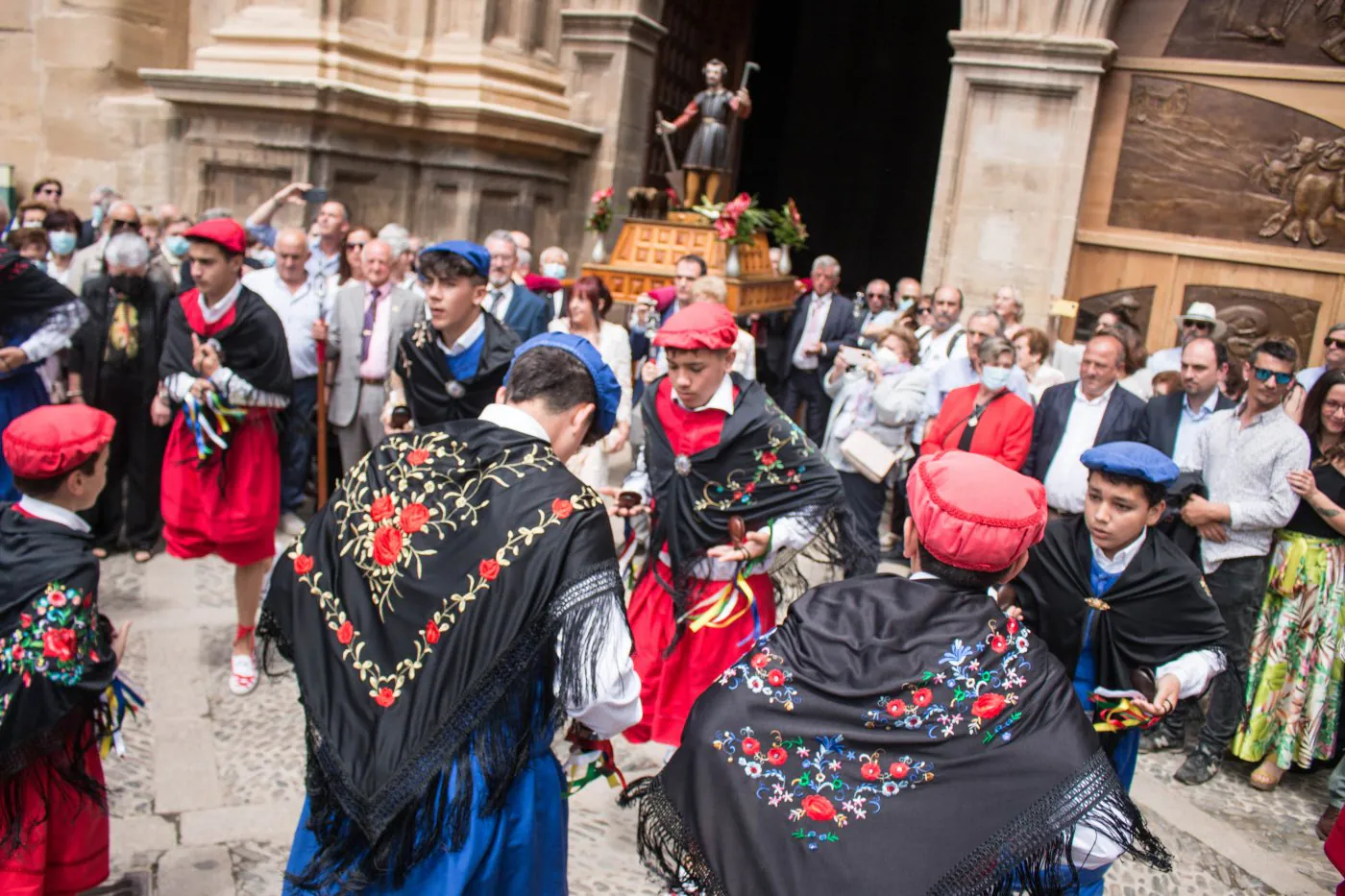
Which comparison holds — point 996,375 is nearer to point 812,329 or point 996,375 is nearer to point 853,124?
point 812,329

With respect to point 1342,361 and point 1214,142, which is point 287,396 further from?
point 1214,142

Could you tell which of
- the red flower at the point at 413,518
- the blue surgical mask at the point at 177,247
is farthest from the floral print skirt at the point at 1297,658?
the blue surgical mask at the point at 177,247

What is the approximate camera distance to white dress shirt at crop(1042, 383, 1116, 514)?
208 inches

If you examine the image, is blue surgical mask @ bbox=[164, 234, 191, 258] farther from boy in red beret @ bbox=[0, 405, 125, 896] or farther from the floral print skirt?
the floral print skirt

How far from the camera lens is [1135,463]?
303cm

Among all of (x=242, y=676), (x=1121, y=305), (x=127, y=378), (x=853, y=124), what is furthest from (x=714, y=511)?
(x=853, y=124)

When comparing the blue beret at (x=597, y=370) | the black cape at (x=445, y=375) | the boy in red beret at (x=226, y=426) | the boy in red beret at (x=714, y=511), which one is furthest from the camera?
the boy in red beret at (x=226, y=426)

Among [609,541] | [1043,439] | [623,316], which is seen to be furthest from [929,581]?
[623,316]

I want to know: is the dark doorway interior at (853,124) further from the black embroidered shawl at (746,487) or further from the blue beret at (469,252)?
the black embroidered shawl at (746,487)

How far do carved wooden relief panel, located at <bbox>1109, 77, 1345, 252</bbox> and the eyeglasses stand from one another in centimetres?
614

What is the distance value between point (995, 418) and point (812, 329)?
3757 mm

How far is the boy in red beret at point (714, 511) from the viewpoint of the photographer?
12.6ft

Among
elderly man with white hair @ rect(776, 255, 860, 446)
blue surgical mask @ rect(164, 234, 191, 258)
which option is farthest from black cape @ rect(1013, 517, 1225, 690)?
blue surgical mask @ rect(164, 234, 191, 258)

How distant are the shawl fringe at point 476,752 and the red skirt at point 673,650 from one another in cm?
173
